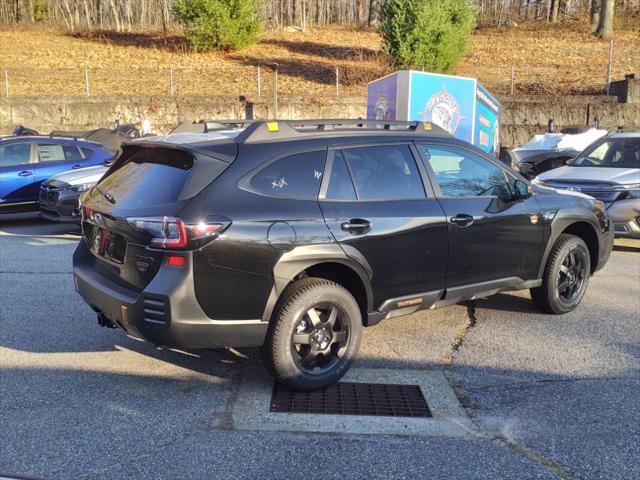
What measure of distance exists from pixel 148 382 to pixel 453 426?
211cm

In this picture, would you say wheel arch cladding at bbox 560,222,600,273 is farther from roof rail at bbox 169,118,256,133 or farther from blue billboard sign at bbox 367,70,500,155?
blue billboard sign at bbox 367,70,500,155

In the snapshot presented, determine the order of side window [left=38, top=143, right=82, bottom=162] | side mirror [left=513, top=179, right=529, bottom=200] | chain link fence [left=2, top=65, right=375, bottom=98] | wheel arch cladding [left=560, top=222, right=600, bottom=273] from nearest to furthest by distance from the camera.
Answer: side mirror [left=513, top=179, right=529, bottom=200] < wheel arch cladding [left=560, top=222, right=600, bottom=273] < side window [left=38, top=143, right=82, bottom=162] < chain link fence [left=2, top=65, right=375, bottom=98]

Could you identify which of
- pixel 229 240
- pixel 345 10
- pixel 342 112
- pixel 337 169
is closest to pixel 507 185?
pixel 337 169

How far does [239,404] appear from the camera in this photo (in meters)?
4.30

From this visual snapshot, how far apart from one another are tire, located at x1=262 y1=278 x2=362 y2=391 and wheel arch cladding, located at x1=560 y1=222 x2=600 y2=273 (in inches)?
112

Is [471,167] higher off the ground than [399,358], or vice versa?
[471,167]

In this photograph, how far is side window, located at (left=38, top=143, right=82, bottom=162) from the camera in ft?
39.0

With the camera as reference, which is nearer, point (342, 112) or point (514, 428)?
point (514, 428)

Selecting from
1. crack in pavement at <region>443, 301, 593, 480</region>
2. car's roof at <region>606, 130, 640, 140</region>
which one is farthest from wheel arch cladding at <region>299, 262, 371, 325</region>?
car's roof at <region>606, 130, 640, 140</region>

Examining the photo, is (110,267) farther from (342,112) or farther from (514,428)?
(342,112)

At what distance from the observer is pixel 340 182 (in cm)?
470

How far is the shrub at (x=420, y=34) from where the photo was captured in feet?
82.3

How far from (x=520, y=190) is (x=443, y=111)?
7691 mm

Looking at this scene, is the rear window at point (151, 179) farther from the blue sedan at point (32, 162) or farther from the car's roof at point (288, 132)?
the blue sedan at point (32, 162)
